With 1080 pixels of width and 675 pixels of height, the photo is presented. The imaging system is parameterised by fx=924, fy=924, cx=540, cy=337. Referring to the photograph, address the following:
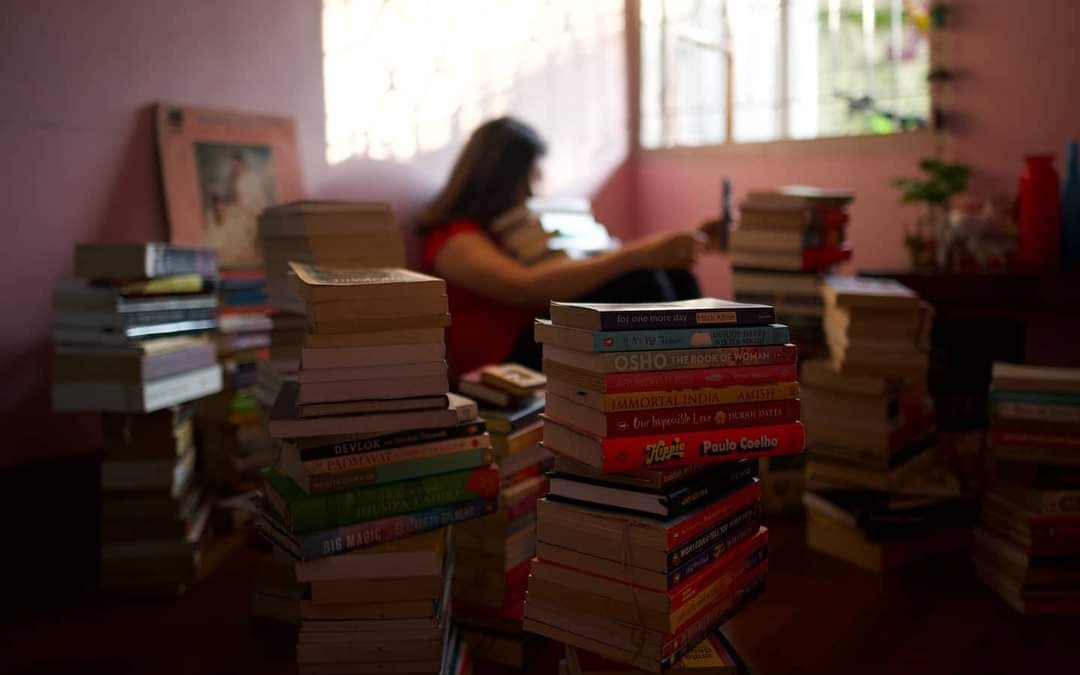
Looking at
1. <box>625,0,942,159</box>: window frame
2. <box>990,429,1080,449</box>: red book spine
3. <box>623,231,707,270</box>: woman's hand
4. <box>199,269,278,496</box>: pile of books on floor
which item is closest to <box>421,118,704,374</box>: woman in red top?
<box>623,231,707,270</box>: woman's hand

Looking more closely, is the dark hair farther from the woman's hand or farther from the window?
the window

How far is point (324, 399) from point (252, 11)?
1.56 metres

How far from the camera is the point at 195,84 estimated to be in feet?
7.90

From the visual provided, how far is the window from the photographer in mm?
3172

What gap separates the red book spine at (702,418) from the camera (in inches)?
47.9

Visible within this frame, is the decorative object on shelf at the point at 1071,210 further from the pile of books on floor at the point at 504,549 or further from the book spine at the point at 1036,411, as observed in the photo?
the pile of books on floor at the point at 504,549

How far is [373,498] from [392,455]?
0.07 m

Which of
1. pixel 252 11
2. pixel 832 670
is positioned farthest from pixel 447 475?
pixel 252 11

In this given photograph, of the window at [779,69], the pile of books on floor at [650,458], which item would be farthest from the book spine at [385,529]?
the window at [779,69]

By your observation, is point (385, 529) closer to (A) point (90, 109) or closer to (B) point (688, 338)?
(B) point (688, 338)

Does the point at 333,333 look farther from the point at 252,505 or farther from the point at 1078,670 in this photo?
the point at 1078,670

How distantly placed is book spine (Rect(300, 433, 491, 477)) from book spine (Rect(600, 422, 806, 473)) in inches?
14.7

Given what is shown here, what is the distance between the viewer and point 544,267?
266 cm

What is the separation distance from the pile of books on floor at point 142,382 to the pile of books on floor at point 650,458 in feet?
3.53
